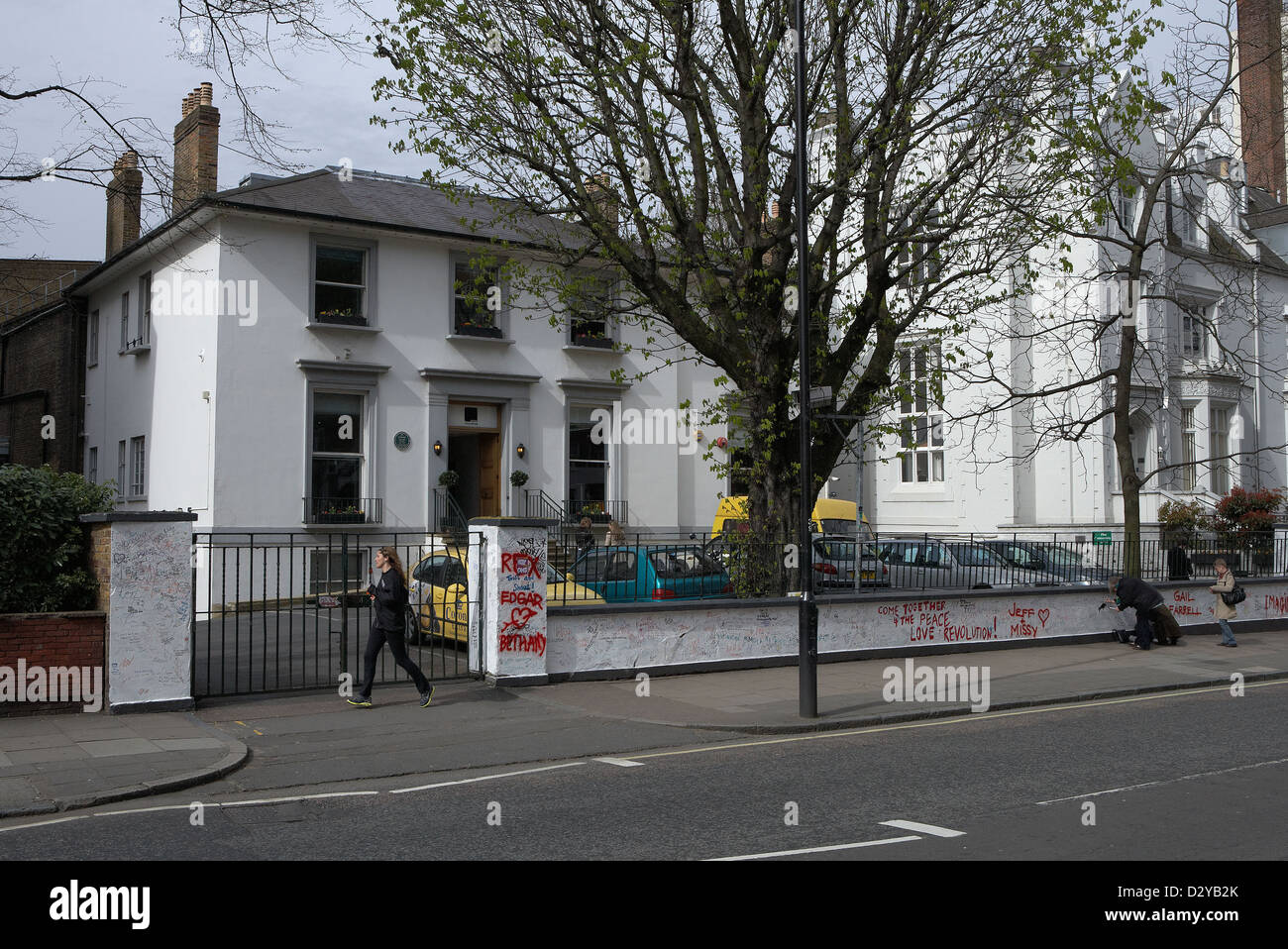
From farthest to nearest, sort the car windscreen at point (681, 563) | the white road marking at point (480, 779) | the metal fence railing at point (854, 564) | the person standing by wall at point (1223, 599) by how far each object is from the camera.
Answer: the person standing by wall at point (1223, 599), the car windscreen at point (681, 563), the metal fence railing at point (854, 564), the white road marking at point (480, 779)

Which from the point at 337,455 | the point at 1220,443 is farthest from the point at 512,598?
the point at 1220,443

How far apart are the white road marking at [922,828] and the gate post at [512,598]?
729 centimetres

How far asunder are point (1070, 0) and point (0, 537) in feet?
50.9

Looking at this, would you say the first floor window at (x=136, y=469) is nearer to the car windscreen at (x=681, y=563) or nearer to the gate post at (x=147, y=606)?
the gate post at (x=147, y=606)

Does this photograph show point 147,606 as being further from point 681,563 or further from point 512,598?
point 681,563

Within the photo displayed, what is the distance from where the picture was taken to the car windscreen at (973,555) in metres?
18.3

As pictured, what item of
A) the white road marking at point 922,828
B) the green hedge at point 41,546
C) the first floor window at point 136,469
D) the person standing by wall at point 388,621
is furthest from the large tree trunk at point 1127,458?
the first floor window at point 136,469

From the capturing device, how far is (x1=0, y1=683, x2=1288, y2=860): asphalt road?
6.67m

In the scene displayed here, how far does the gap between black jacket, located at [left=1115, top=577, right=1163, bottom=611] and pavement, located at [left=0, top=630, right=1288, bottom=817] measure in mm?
2342

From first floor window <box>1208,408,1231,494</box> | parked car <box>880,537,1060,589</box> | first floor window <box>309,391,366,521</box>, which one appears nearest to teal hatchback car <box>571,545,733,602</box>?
parked car <box>880,537,1060,589</box>

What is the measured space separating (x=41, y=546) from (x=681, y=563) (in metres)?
8.09

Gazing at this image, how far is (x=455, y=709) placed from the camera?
493 inches

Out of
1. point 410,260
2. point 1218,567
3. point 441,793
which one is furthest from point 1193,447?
point 441,793

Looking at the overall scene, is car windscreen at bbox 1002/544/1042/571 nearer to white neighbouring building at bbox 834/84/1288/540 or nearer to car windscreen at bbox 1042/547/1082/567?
car windscreen at bbox 1042/547/1082/567
